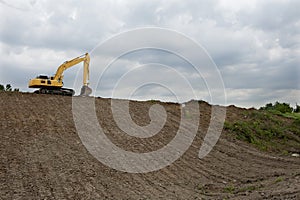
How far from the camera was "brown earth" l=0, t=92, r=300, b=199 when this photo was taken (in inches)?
319

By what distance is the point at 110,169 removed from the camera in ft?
32.3

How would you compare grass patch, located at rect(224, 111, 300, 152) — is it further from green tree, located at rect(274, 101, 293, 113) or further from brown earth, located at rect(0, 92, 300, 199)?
green tree, located at rect(274, 101, 293, 113)

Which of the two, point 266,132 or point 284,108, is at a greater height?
point 284,108

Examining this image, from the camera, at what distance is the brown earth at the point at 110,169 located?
810 cm

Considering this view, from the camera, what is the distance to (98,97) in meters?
20.1

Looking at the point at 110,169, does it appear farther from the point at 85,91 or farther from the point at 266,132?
the point at 85,91

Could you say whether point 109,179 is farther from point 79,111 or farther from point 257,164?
point 79,111

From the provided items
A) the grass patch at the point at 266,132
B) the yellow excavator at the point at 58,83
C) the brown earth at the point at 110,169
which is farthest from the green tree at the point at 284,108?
the yellow excavator at the point at 58,83

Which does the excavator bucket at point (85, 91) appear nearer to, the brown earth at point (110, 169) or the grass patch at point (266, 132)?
the brown earth at point (110, 169)

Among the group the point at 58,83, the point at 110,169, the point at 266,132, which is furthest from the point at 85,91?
the point at 110,169

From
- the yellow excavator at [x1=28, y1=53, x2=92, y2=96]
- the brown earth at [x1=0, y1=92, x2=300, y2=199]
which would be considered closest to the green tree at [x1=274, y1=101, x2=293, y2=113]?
the brown earth at [x1=0, y1=92, x2=300, y2=199]

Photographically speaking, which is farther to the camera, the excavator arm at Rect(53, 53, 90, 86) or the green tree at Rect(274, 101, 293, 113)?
the green tree at Rect(274, 101, 293, 113)

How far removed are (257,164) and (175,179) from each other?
3.69 m

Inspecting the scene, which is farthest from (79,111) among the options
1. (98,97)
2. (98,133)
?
(98,97)
